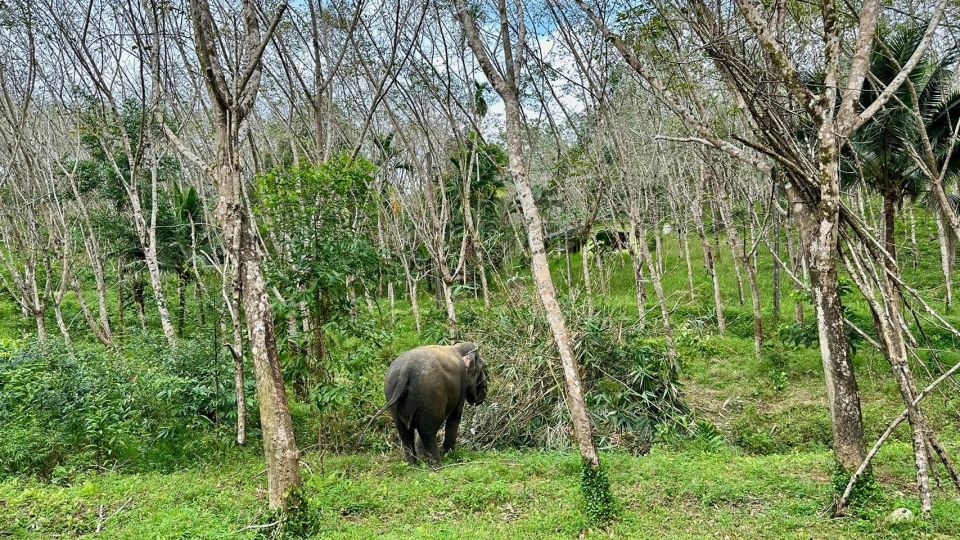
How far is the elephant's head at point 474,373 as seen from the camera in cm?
942

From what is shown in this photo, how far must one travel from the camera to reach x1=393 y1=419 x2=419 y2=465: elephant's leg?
338 inches

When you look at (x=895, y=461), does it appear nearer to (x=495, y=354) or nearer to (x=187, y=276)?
(x=495, y=354)

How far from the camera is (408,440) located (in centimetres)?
865

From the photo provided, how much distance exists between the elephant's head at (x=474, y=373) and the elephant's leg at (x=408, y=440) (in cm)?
123

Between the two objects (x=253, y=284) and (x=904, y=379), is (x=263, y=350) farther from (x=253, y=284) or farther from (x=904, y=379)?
(x=904, y=379)

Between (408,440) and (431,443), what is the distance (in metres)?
0.36

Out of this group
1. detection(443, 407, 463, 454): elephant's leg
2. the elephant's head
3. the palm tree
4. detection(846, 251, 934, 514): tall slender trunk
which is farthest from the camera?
the palm tree

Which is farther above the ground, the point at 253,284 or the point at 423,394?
the point at 253,284

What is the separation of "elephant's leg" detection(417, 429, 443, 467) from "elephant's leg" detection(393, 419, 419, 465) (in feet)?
0.65

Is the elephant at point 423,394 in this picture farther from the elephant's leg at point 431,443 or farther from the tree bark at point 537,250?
the tree bark at point 537,250

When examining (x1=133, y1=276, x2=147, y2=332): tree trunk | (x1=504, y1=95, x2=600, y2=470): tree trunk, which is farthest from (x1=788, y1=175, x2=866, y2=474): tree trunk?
(x1=133, y1=276, x2=147, y2=332): tree trunk

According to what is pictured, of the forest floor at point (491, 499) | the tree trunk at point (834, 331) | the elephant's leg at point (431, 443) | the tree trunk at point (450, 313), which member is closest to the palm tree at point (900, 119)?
the forest floor at point (491, 499)

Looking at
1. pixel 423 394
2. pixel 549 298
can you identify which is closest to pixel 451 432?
pixel 423 394

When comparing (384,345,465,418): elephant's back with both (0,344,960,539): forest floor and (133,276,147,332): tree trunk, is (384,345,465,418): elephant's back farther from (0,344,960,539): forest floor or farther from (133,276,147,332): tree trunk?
(133,276,147,332): tree trunk
